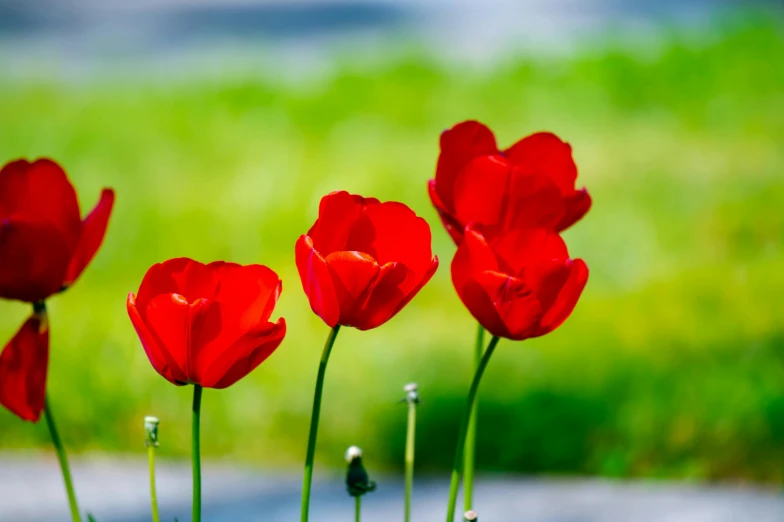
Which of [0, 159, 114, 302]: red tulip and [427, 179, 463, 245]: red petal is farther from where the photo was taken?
[427, 179, 463, 245]: red petal

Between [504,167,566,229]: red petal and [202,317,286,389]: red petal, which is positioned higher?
[504,167,566,229]: red petal

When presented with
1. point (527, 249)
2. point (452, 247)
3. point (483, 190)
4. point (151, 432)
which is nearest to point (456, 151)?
point (483, 190)

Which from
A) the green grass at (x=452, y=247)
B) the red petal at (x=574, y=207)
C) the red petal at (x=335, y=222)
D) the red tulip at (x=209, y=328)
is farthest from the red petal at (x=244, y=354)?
the green grass at (x=452, y=247)

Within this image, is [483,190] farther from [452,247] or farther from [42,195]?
[452,247]

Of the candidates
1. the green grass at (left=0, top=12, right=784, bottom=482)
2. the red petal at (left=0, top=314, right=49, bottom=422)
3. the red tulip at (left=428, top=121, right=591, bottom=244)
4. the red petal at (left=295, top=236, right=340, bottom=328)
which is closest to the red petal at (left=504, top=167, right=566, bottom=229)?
the red tulip at (left=428, top=121, right=591, bottom=244)

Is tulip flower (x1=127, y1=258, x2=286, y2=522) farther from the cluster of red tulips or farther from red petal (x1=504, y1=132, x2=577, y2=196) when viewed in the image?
red petal (x1=504, y1=132, x2=577, y2=196)

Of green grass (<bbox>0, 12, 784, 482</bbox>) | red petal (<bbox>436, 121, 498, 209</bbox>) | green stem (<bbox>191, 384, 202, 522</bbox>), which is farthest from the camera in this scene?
green grass (<bbox>0, 12, 784, 482</bbox>)

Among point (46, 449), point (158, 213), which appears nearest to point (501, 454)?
point (46, 449)
